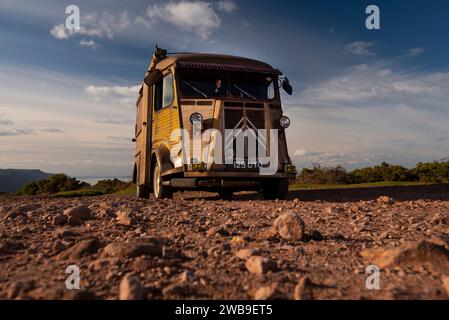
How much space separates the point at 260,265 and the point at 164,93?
22.8 ft

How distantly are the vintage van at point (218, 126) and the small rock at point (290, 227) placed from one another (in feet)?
13.9

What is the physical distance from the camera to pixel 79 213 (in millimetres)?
5227

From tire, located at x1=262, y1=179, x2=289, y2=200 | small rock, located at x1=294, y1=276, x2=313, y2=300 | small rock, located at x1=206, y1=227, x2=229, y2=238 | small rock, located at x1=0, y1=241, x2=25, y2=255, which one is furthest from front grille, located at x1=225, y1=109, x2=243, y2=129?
small rock, located at x1=294, y1=276, x2=313, y2=300

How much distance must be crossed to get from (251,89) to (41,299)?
709 centimetres

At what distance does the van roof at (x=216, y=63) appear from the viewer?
8672 mm

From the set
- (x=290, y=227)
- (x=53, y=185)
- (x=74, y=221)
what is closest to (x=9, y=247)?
(x=74, y=221)

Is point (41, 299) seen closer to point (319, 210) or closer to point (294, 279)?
point (294, 279)

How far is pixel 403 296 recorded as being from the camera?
92.6 inches

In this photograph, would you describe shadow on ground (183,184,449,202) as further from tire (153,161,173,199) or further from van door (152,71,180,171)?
van door (152,71,180,171)

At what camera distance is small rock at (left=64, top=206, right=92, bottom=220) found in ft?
16.9
